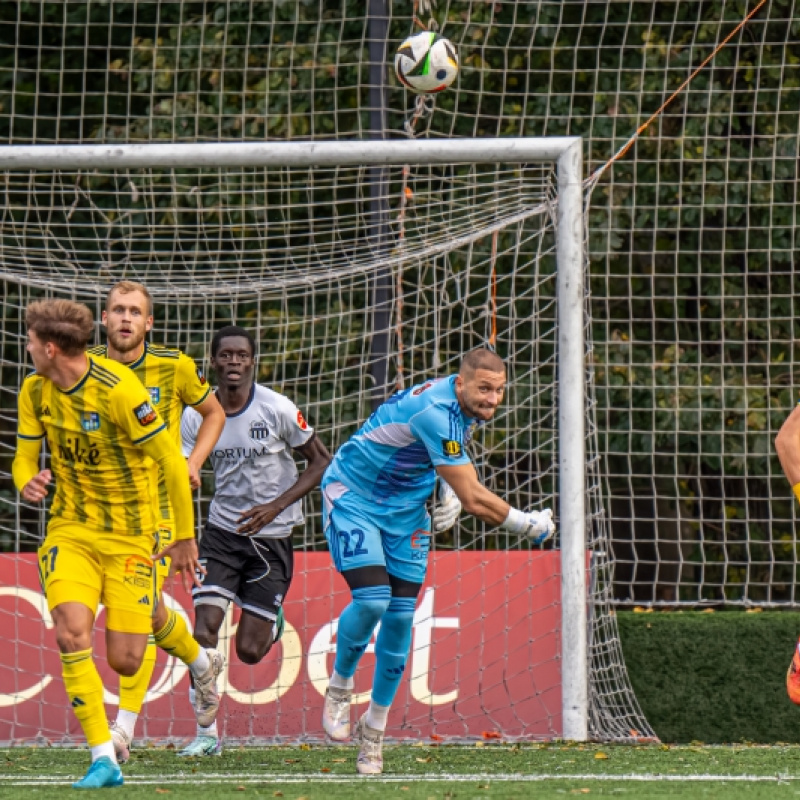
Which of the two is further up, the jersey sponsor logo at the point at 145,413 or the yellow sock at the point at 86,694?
the jersey sponsor logo at the point at 145,413

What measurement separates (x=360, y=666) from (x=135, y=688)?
213 cm

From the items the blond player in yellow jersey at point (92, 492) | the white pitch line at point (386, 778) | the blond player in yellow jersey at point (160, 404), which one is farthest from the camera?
the blond player in yellow jersey at point (160, 404)

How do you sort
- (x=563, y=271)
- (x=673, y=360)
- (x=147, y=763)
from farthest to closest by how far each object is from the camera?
(x=673, y=360) < (x=563, y=271) < (x=147, y=763)

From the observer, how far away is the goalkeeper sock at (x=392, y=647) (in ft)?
20.7

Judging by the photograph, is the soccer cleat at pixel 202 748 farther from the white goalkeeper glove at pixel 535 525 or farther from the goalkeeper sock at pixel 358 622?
the white goalkeeper glove at pixel 535 525

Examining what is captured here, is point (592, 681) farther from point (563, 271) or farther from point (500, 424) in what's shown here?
Answer: point (500, 424)

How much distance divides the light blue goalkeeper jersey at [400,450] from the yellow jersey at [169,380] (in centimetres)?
80

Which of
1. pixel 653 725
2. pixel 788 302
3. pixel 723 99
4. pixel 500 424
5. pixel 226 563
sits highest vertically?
pixel 723 99

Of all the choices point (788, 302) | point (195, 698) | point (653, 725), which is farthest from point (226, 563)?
point (788, 302)

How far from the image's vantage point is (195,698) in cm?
721

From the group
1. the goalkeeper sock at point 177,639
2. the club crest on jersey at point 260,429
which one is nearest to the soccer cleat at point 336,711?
the goalkeeper sock at point 177,639

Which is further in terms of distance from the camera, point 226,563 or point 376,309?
point 376,309

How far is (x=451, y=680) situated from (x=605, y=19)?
5.67 m

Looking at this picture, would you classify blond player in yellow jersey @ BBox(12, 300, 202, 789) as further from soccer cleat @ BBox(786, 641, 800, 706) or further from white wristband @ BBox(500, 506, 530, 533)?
soccer cleat @ BBox(786, 641, 800, 706)
